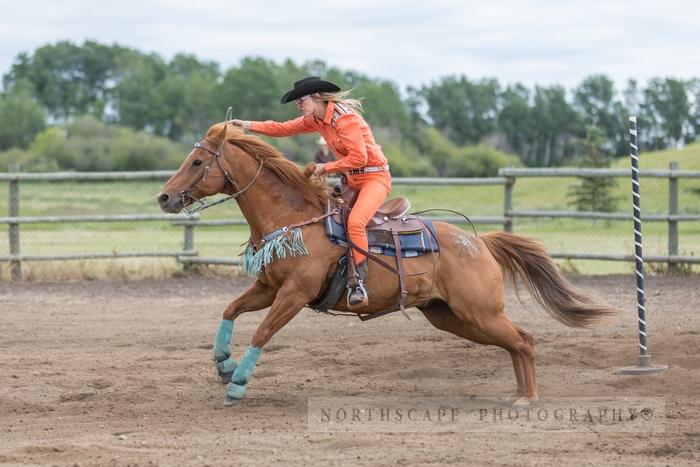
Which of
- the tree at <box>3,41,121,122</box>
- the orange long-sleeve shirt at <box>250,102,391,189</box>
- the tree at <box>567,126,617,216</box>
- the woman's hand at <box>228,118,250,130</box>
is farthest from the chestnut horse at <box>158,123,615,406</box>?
the tree at <box>3,41,121,122</box>

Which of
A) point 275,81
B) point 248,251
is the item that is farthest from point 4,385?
point 275,81

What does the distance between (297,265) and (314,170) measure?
0.82 m

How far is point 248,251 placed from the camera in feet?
25.1

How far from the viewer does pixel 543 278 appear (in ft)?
27.3

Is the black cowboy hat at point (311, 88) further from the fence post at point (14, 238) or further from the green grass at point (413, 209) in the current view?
the green grass at point (413, 209)

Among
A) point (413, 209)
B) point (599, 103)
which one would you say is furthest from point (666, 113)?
point (413, 209)

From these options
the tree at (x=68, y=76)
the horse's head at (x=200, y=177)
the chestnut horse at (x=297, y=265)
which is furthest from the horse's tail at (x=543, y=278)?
the tree at (x=68, y=76)

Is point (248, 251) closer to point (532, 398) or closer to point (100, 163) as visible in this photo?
point (532, 398)

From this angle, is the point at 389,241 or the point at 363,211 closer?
the point at 363,211

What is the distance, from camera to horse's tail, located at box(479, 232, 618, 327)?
8.24 meters

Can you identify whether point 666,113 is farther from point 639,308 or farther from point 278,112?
point 639,308

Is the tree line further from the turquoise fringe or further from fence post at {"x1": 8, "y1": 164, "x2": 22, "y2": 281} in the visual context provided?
the turquoise fringe

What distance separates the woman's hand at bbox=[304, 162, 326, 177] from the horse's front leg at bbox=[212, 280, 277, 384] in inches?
38.3

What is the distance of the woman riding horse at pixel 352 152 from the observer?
24.6 ft
